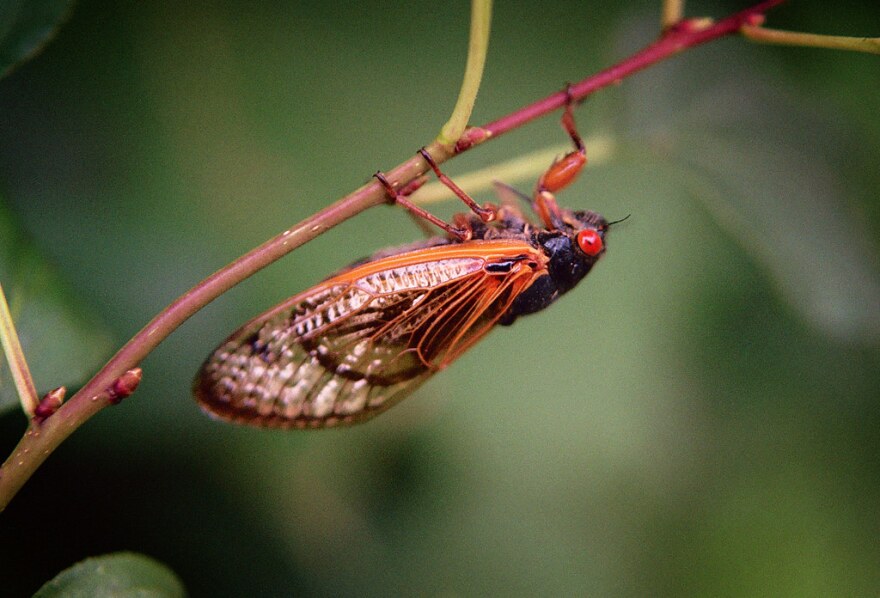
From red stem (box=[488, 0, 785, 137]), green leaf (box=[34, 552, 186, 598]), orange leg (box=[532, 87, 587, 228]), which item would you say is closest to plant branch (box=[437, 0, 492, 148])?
red stem (box=[488, 0, 785, 137])

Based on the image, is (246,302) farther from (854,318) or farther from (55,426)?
(854,318)

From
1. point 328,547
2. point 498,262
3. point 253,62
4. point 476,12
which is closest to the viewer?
point 476,12

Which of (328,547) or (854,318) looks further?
(328,547)

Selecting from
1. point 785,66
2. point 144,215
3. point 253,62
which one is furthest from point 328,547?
point 785,66

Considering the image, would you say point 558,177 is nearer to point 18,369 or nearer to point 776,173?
point 776,173

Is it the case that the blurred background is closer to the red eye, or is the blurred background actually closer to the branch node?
the red eye

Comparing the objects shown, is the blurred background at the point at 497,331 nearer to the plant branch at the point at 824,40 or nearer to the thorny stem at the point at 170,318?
the thorny stem at the point at 170,318

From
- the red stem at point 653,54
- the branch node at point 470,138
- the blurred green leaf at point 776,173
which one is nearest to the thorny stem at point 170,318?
the branch node at point 470,138
